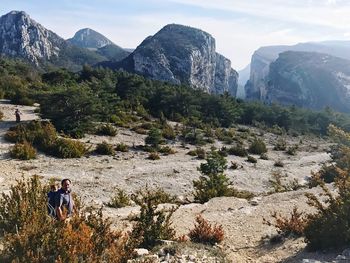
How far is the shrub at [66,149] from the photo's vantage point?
2100 centimetres

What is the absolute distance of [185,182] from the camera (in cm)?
2000

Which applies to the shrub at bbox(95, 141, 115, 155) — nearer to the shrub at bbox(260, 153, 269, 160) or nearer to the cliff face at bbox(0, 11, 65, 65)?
the shrub at bbox(260, 153, 269, 160)

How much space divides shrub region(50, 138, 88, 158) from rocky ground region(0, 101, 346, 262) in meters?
0.56

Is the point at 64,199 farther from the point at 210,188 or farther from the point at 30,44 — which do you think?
the point at 30,44

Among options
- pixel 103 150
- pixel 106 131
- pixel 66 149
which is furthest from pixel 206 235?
pixel 106 131

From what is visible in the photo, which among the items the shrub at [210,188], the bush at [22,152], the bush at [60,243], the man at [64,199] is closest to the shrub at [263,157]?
the shrub at [210,188]

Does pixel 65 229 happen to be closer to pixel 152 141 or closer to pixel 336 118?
pixel 152 141

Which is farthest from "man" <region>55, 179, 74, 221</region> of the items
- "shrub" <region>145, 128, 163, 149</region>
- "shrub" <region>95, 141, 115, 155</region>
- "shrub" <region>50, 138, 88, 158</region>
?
"shrub" <region>145, 128, 163, 149</region>

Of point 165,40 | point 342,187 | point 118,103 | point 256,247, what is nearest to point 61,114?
point 118,103

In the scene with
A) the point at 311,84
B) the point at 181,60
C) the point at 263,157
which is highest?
the point at 181,60

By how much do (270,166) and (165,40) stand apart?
368ft

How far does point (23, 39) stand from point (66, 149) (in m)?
116

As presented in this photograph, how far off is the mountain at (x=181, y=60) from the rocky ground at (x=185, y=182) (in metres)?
81.2

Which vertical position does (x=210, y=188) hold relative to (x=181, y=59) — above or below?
below
